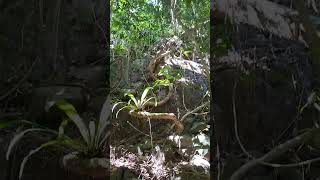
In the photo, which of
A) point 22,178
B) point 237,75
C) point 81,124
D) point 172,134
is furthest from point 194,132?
point 22,178

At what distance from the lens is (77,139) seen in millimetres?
1413

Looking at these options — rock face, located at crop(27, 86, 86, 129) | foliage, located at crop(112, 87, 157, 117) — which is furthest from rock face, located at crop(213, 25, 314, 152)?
foliage, located at crop(112, 87, 157, 117)

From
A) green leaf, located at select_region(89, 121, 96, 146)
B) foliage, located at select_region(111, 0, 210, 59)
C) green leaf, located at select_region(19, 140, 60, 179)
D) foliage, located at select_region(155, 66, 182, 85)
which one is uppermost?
foliage, located at select_region(111, 0, 210, 59)

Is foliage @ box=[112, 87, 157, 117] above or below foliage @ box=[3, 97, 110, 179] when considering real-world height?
above

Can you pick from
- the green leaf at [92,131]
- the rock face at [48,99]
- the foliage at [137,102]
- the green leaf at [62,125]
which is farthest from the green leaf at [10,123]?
the foliage at [137,102]

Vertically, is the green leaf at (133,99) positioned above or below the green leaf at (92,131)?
above

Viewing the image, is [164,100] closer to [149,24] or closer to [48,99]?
[149,24]

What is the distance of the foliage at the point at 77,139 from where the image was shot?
55.1 inches

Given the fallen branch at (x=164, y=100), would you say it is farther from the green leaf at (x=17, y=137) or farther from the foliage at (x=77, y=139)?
the green leaf at (x=17, y=137)

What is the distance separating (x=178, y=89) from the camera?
82.7 inches

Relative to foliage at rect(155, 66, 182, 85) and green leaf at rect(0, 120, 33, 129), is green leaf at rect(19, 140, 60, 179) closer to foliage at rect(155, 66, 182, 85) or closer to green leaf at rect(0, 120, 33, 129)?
green leaf at rect(0, 120, 33, 129)

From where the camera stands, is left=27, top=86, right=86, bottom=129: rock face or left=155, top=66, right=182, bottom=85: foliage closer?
left=27, top=86, right=86, bottom=129: rock face

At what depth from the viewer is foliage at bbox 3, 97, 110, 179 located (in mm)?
1398

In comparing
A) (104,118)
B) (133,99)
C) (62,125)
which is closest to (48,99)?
(62,125)
